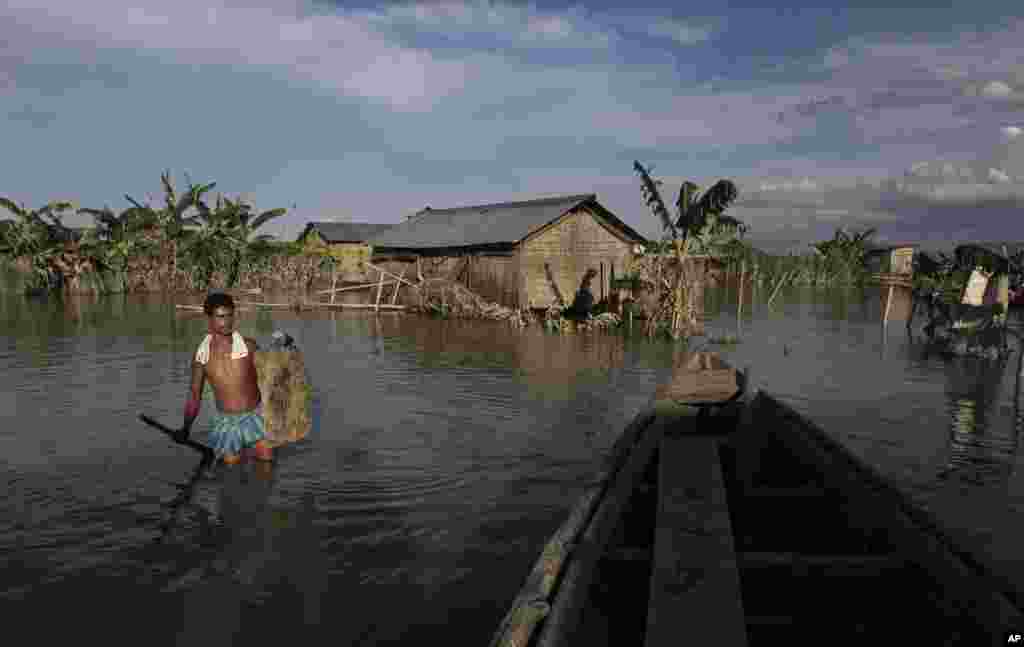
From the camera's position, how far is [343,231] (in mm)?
46344

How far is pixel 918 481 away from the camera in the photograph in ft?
24.3

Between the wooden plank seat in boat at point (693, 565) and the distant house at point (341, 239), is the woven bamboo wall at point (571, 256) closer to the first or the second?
the wooden plank seat in boat at point (693, 565)

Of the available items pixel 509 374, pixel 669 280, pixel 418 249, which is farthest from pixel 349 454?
pixel 418 249

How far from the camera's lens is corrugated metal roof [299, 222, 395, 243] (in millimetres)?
44938

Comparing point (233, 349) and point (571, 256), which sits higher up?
point (571, 256)

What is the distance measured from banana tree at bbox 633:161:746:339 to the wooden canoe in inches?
456

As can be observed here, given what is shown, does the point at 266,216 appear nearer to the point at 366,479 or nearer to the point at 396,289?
the point at 396,289

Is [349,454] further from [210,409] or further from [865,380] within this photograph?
[865,380]

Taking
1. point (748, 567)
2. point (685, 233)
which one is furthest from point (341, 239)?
point (748, 567)

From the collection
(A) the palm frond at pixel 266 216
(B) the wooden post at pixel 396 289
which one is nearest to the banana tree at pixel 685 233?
(B) the wooden post at pixel 396 289

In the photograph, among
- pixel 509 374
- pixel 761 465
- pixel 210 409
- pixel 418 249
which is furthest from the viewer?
pixel 418 249

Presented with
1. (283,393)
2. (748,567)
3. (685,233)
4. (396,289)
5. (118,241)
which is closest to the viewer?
(748,567)

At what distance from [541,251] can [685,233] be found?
17.2 feet

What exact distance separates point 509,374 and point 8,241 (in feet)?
92.6
